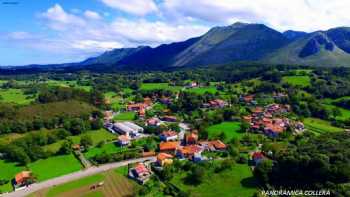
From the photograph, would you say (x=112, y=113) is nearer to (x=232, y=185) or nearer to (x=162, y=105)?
(x=162, y=105)

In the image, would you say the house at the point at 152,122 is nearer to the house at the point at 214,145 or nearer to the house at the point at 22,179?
the house at the point at 214,145

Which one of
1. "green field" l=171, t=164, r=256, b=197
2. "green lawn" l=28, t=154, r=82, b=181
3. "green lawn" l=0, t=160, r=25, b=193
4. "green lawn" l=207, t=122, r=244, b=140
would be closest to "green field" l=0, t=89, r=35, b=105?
"green lawn" l=0, t=160, r=25, b=193

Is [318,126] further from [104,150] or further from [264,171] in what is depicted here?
[104,150]

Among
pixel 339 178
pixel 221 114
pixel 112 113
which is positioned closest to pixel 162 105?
pixel 112 113

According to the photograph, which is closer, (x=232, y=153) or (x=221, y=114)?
(x=232, y=153)

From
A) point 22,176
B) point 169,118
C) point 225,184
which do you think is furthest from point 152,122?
point 225,184

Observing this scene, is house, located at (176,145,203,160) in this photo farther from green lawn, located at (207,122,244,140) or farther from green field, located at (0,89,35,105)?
green field, located at (0,89,35,105)

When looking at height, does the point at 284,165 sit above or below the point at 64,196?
above

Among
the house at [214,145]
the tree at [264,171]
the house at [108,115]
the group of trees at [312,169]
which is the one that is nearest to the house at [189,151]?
the house at [214,145]
